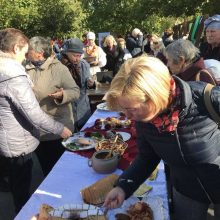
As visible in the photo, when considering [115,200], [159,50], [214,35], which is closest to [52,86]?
[115,200]

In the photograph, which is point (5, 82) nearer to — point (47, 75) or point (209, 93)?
point (47, 75)

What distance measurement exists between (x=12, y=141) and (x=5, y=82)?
39cm

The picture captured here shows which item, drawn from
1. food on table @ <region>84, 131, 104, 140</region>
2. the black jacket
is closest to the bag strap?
the black jacket

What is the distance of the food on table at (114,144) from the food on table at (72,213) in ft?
2.15

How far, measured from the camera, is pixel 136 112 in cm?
117

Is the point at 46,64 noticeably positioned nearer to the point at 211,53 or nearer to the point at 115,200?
the point at 115,200

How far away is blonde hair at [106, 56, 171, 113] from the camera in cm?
110

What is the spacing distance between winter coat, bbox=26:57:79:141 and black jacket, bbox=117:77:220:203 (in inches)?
48.7

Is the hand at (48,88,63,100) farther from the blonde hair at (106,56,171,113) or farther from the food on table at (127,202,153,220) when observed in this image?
the blonde hair at (106,56,171,113)

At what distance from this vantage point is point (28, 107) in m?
1.99

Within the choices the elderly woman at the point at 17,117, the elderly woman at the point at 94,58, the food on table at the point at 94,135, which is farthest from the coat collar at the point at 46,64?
the elderly woman at the point at 94,58

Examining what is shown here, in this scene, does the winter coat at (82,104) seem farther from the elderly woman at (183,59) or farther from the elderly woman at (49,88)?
the elderly woman at (183,59)

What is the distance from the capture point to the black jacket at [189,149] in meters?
1.24

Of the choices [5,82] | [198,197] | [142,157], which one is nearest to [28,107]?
[5,82]
